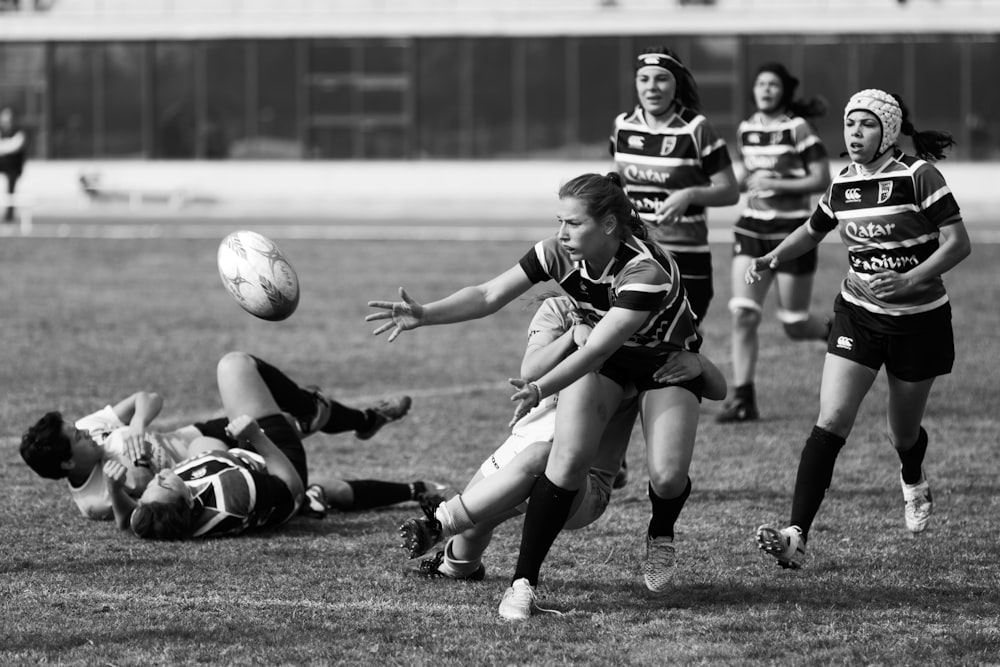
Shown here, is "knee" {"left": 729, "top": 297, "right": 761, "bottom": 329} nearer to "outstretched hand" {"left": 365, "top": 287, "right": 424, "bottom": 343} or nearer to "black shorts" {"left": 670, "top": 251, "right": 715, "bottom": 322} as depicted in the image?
"black shorts" {"left": 670, "top": 251, "right": 715, "bottom": 322}

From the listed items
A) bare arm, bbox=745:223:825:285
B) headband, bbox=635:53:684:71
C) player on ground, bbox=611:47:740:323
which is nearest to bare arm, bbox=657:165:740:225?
player on ground, bbox=611:47:740:323

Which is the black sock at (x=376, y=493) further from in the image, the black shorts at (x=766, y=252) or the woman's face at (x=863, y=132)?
the black shorts at (x=766, y=252)

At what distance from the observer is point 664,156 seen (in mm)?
8664

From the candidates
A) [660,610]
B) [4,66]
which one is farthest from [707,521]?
[4,66]

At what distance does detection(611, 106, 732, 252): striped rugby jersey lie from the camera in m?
8.65

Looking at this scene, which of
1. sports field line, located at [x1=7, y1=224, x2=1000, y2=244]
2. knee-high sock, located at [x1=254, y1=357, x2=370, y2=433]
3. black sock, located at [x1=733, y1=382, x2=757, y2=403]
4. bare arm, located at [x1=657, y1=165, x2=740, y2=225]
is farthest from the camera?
sports field line, located at [x1=7, y1=224, x2=1000, y2=244]

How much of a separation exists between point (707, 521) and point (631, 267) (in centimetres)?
211

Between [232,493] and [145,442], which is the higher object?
[145,442]

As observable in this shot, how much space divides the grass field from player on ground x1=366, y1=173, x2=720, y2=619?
326 millimetres

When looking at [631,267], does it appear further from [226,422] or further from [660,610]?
[226,422]

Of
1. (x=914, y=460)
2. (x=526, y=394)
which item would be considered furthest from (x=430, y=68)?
(x=526, y=394)

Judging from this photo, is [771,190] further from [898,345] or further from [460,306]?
[460,306]

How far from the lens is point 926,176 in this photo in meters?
6.38

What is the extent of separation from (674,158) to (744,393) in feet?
6.79
